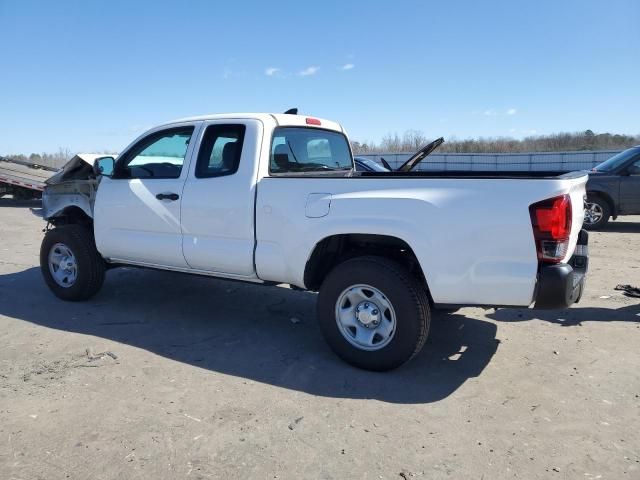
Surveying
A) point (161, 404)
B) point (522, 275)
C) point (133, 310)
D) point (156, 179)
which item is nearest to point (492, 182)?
point (522, 275)

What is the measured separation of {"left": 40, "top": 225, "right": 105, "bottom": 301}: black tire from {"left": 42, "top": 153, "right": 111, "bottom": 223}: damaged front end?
24cm

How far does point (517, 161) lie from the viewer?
2733 cm

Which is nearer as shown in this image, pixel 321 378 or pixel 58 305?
pixel 321 378

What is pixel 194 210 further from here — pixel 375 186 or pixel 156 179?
pixel 375 186

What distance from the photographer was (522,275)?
337cm

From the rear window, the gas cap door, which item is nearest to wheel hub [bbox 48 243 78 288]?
the rear window

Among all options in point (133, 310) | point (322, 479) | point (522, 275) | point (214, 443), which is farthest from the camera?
point (133, 310)

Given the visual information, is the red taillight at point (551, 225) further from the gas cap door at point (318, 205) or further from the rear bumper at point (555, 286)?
the gas cap door at point (318, 205)

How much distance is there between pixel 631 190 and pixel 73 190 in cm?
1006

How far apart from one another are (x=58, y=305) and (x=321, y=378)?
3.37 metres

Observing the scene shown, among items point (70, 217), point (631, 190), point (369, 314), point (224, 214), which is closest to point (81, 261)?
point (70, 217)

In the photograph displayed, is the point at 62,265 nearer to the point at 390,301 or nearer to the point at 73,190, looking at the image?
the point at 73,190

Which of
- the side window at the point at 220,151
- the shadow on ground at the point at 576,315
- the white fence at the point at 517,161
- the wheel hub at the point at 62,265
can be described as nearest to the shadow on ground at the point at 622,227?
the shadow on ground at the point at 576,315

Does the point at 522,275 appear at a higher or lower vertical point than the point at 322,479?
higher
